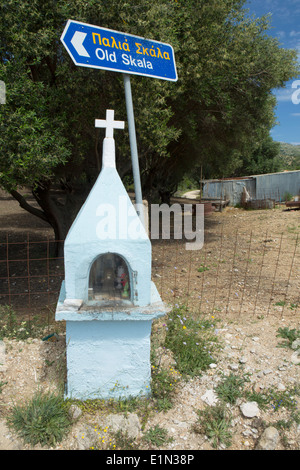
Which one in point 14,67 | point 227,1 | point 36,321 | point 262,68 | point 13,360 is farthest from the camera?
point 262,68

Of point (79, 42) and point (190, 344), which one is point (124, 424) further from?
point (79, 42)

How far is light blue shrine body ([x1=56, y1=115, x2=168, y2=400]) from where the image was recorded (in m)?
2.88

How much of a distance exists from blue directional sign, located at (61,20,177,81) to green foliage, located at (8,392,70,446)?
3.11 meters

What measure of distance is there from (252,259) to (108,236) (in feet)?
22.1

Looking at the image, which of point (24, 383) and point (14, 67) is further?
point (14, 67)

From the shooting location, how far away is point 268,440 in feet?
8.99

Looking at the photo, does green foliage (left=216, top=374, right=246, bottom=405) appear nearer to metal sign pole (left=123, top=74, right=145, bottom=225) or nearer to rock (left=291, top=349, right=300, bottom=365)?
rock (left=291, top=349, right=300, bottom=365)

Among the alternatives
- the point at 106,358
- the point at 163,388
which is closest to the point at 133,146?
the point at 106,358

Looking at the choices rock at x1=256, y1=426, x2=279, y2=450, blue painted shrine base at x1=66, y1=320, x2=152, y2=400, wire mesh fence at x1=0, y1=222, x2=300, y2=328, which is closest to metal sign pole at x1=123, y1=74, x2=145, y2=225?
blue painted shrine base at x1=66, y1=320, x2=152, y2=400

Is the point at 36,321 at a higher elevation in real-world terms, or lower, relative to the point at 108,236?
lower

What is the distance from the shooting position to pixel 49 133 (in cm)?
560

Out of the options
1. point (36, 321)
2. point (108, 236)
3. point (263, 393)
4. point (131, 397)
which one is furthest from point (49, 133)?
point (263, 393)

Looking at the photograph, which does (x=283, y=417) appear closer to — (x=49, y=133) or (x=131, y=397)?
Answer: (x=131, y=397)

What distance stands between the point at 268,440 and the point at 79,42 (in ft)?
12.8
